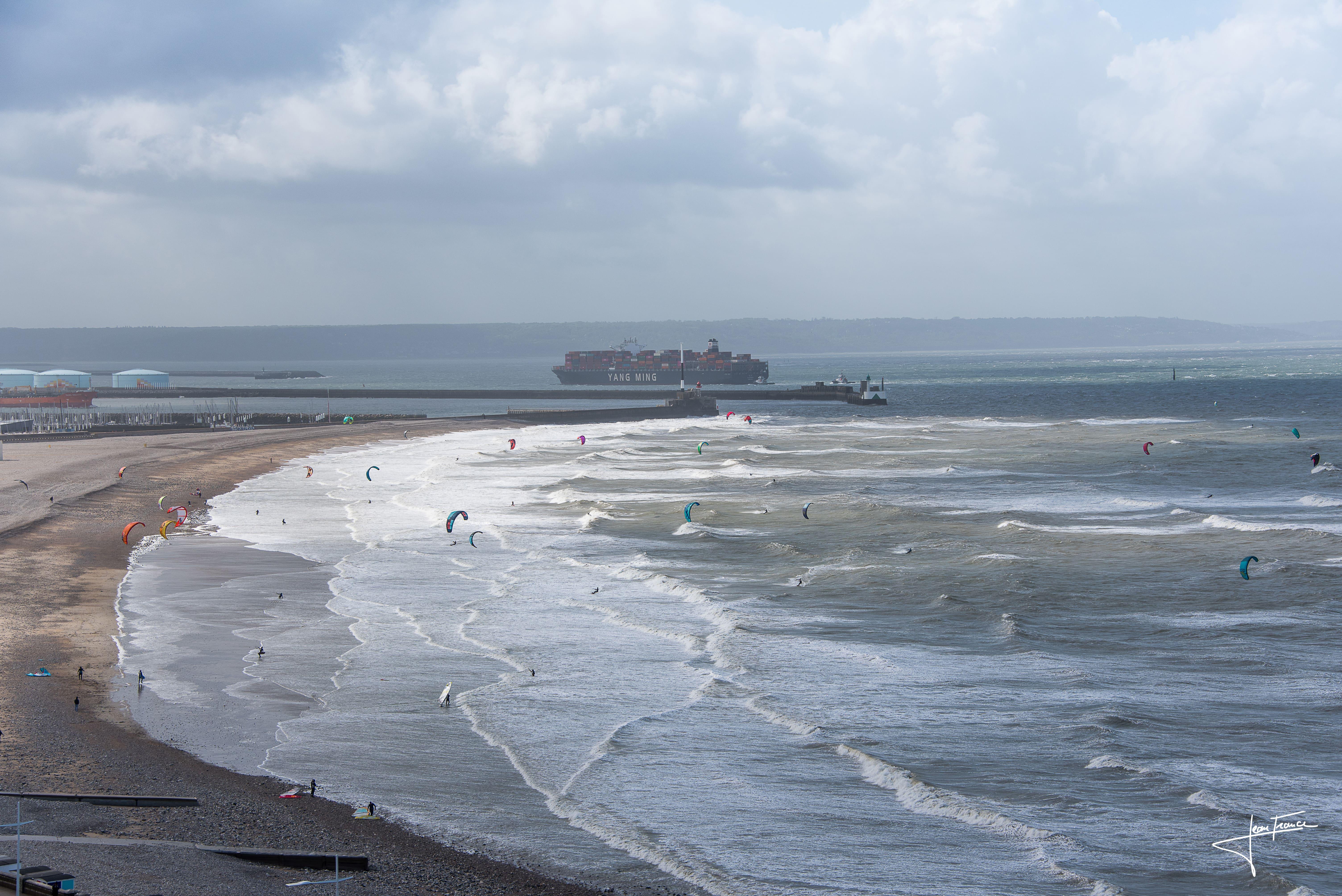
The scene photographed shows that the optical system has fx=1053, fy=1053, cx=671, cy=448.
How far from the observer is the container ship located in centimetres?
17725

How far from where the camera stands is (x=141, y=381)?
156 meters

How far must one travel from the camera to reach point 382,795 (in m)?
11.9

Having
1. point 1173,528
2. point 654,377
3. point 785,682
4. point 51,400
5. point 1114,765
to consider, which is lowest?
point 785,682

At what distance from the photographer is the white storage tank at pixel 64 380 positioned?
124688 millimetres

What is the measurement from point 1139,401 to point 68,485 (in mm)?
108605

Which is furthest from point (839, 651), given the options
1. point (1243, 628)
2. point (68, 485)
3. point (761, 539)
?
point (68, 485)

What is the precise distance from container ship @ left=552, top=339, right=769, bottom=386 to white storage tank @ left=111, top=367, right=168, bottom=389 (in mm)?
64830

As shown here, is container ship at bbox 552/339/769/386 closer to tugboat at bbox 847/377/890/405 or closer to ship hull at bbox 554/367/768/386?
ship hull at bbox 554/367/768/386

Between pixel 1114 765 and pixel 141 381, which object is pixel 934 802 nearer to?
pixel 1114 765

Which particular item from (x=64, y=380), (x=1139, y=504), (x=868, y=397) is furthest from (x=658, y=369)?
(x=1139, y=504)

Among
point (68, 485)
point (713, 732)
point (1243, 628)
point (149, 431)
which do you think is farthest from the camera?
point (149, 431)

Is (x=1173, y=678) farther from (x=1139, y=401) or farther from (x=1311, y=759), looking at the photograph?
(x=1139, y=401)

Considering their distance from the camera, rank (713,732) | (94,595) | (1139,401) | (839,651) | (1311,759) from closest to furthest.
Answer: (1311,759)
(713,732)
(839,651)
(94,595)
(1139,401)

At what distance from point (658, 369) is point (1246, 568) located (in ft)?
507
